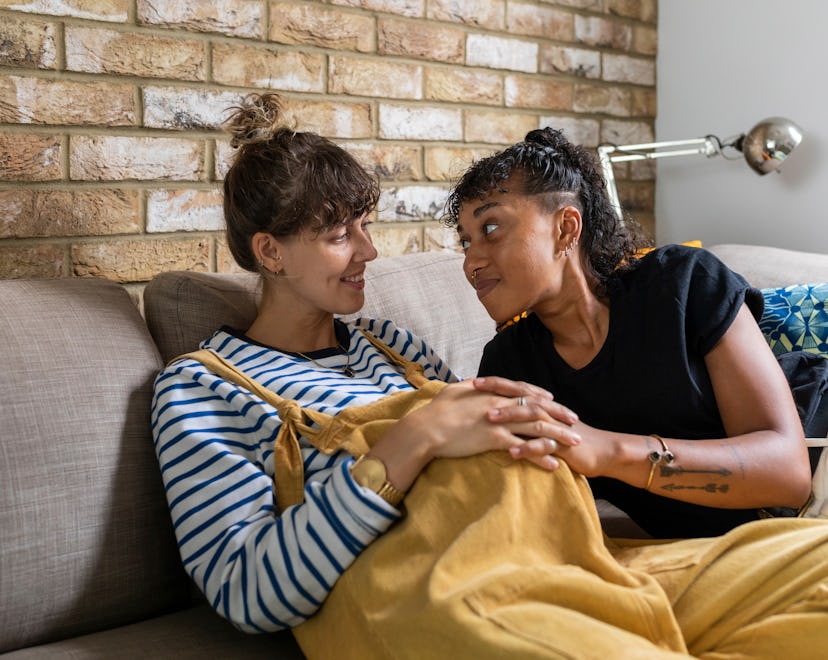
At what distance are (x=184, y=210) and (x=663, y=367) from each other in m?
1.04

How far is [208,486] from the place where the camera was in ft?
4.12

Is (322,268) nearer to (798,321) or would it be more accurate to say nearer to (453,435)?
(453,435)

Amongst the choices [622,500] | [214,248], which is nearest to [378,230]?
[214,248]

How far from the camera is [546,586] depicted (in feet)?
3.38

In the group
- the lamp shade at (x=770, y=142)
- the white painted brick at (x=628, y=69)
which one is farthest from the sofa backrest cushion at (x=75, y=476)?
the white painted brick at (x=628, y=69)

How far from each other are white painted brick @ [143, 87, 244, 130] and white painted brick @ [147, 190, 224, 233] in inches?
5.4

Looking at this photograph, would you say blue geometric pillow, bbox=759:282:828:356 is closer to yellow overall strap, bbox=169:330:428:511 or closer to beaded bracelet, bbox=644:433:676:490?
beaded bracelet, bbox=644:433:676:490

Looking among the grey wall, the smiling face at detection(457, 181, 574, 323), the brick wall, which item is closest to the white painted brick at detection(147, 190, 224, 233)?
the brick wall

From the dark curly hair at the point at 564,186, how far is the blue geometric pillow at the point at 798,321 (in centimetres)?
35

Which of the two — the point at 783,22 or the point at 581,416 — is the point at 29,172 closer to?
the point at 581,416

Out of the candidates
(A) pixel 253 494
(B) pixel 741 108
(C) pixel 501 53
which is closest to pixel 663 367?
(A) pixel 253 494

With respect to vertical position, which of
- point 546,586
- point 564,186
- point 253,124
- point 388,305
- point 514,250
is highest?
point 253,124

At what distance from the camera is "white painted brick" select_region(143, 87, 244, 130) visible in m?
1.87

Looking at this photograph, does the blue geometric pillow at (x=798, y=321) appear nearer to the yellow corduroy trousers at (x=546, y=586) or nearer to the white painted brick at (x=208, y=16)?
the yellow corduroy trousers at (x=546, y=586)
